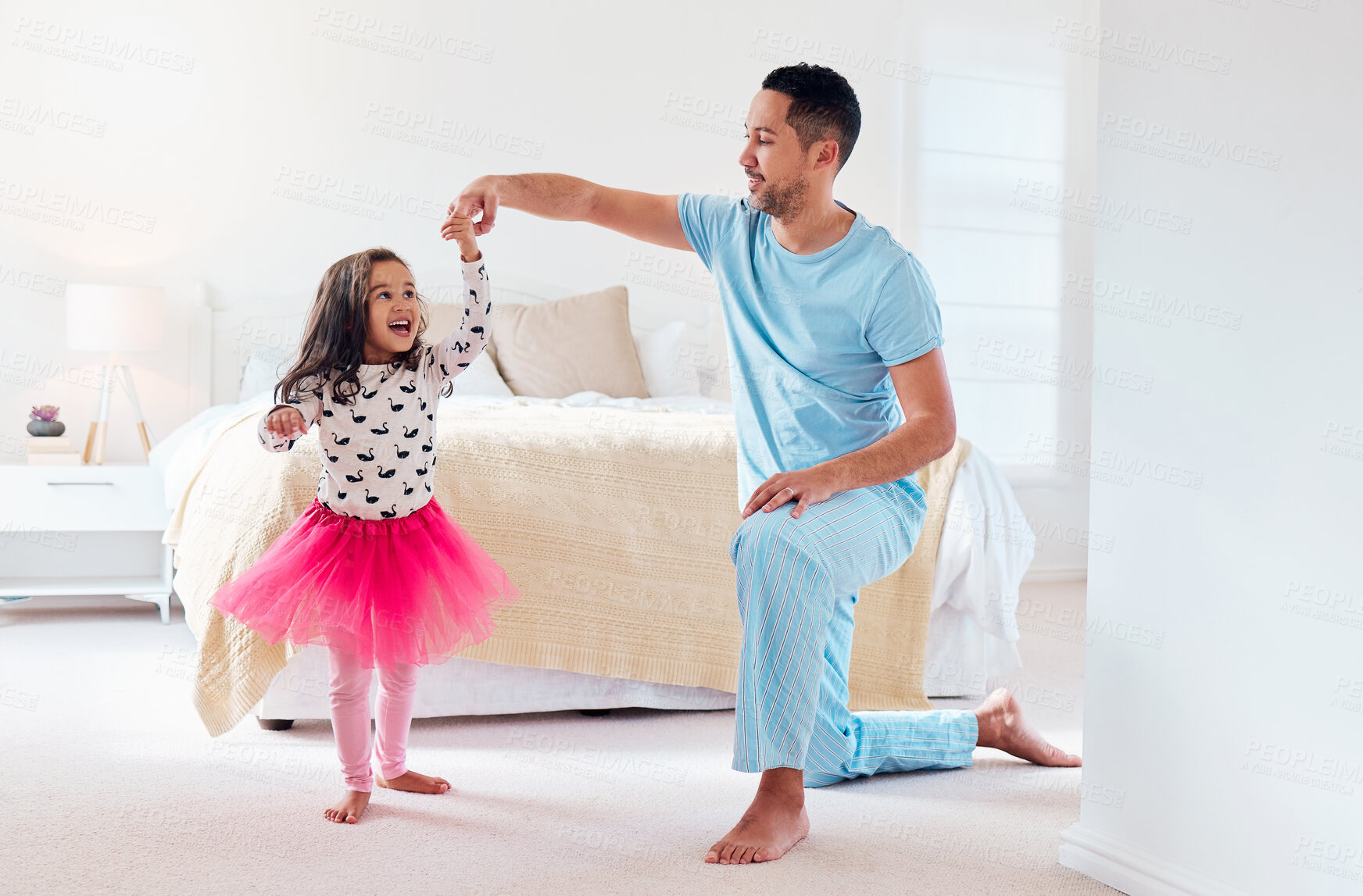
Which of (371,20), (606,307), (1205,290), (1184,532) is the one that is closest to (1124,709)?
(1184,532)

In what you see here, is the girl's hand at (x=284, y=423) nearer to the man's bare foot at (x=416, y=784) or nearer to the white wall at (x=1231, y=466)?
the man's bare foot at (x=416, y=784)

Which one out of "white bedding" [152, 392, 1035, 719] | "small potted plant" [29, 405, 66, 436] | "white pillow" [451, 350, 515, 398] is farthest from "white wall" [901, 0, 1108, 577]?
"small potted plant" [29, 405, 66, 436]

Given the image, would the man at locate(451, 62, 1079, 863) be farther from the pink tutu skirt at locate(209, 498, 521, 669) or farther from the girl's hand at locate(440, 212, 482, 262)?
the pink tutu skirt at locate(209, 498, 521, 669)

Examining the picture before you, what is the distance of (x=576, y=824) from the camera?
1.72 m

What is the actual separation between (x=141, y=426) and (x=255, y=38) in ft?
4.69

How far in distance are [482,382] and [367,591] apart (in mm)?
1917

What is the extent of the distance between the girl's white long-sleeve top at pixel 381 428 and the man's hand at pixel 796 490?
51 centimetres

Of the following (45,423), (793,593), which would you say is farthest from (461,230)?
(45,423)

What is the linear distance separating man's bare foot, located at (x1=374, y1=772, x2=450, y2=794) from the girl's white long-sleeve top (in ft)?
1.43

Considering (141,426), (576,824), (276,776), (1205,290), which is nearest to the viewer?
(1205,290)

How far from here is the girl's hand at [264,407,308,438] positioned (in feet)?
5.46

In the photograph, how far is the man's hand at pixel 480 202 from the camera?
1.66 m

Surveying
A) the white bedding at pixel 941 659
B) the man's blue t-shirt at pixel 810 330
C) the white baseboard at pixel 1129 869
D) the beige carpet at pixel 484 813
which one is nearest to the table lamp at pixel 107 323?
the white bedding at pixel 941 659

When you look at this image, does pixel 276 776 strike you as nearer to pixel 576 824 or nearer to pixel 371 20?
pixel 576 824
